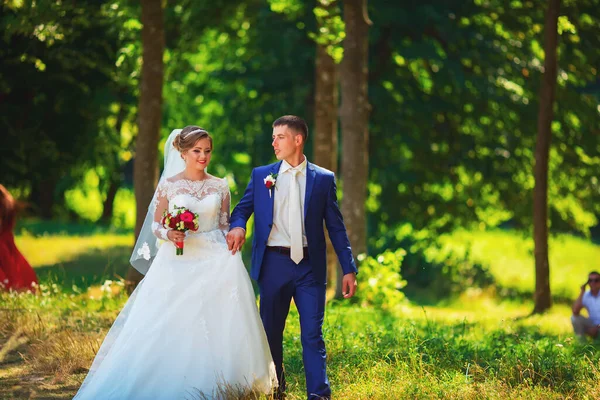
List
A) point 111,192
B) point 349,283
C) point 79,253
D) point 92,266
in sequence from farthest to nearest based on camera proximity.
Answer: point 111,192 → point 79,253 → point 92,266 → point 349,283

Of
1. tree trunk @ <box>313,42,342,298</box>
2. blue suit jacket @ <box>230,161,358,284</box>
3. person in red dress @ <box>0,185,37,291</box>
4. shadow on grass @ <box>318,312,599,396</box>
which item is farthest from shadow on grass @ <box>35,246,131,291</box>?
blue suit jacket @ <box>230,161,358,284</box>

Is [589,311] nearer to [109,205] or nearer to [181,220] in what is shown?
[181,220]

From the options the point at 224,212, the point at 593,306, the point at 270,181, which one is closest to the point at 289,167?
the point at 270,181

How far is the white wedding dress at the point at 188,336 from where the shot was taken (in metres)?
6.51

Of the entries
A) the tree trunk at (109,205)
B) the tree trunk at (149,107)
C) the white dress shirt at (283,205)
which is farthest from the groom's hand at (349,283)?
the tree trunk at (109,205)

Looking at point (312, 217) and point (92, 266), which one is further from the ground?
point (312, 217)

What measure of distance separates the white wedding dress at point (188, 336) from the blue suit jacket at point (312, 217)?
36cm

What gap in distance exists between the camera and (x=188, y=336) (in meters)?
6.62

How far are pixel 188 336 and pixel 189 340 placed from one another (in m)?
0.03

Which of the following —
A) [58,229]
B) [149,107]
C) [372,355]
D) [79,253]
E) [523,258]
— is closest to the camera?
[372,355]

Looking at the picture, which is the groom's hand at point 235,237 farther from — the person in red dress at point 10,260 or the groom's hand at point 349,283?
the person in red dress at point 10,260

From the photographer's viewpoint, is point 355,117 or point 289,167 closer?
point 289,167

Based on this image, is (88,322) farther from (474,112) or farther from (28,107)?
(474,112)

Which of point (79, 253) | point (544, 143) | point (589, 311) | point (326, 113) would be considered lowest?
point (79, 253)
